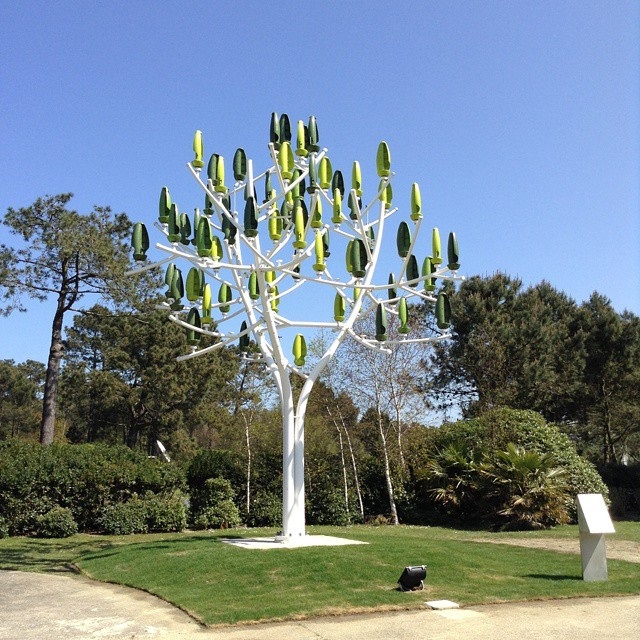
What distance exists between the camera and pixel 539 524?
1708cm

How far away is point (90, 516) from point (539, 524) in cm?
1090

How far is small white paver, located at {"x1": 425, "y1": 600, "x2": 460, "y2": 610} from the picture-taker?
7559 mm

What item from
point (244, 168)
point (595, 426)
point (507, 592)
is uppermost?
point (244, 168)

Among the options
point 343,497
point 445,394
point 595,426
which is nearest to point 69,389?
point 445,394

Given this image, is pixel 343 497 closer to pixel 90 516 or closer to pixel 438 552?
pixel 90 516

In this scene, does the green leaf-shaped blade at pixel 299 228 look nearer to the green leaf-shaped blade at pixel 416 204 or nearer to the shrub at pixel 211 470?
the green leaf-shaped blade at pixel 416 204

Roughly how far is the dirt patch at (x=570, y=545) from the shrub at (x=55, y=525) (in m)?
8.97

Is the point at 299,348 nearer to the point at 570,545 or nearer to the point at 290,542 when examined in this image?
the point at 290,542

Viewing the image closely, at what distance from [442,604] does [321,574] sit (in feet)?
5.93

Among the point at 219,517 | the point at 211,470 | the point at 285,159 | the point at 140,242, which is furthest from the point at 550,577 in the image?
the point at 211,470

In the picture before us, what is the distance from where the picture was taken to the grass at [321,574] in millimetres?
7789

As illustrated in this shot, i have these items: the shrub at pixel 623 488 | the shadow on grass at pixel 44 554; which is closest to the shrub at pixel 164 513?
the shadow on grass at pixel 44 554

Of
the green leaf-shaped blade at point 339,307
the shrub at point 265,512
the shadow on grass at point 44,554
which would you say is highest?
the green leaf-shaped blade at point 339,307

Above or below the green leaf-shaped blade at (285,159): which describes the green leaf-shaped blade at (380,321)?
below
